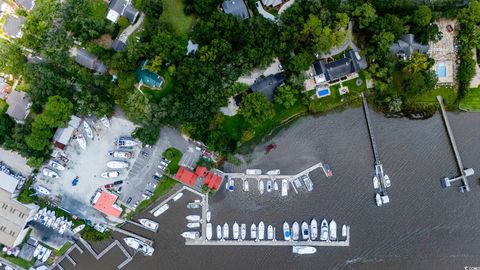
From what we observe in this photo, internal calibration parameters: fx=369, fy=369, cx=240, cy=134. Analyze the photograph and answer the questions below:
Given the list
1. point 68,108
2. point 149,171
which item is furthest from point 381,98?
point 68,108

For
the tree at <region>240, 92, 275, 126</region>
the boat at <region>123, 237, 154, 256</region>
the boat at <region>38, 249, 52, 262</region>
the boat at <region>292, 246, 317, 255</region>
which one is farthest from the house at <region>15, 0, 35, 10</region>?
the boat at <region>292, 246, 317, 255</region>

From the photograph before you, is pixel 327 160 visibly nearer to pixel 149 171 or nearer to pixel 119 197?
pixel 149 171

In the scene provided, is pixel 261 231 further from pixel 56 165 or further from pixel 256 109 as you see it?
pixel 56 165

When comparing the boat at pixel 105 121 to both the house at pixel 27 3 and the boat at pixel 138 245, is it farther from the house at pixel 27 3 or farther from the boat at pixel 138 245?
the house at pixel 27 3

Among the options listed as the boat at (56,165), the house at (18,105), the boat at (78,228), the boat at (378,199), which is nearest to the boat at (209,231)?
the boat at (78,228)

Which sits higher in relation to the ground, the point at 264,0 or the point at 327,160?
the point at 264,0

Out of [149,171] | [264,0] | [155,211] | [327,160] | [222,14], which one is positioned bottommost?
[155,211]
